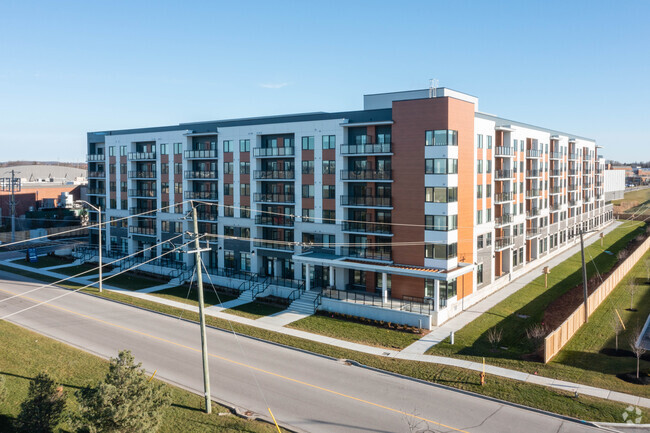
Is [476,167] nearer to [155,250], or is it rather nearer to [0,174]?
[155,250]

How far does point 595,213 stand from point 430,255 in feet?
207

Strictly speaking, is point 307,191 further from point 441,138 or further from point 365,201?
point 441,138

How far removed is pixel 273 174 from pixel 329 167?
6.61 metres

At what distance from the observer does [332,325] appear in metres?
37.1

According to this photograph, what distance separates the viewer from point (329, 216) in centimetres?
4559

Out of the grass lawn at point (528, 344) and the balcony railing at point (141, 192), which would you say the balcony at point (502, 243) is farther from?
the balcony railing at point (141, 192)

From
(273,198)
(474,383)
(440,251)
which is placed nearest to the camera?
(474,383)

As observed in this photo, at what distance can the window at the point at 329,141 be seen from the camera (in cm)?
4512

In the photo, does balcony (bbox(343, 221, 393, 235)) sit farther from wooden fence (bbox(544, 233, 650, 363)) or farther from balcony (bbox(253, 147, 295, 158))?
wooden fence (bbox(544, 233, 650, 363))

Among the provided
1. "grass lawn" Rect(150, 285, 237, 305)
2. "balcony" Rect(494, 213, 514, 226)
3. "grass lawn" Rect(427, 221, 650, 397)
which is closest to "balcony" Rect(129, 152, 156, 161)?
"grass lawn" Rect(150, 285, 237, 305)

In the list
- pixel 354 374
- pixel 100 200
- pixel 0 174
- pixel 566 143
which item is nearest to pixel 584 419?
pixel 354 374

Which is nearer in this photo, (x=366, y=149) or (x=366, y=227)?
(x=366, y=149)

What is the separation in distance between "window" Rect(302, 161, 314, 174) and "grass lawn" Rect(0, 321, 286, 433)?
24403 millimetres

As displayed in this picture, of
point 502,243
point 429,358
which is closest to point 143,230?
point 502,243
